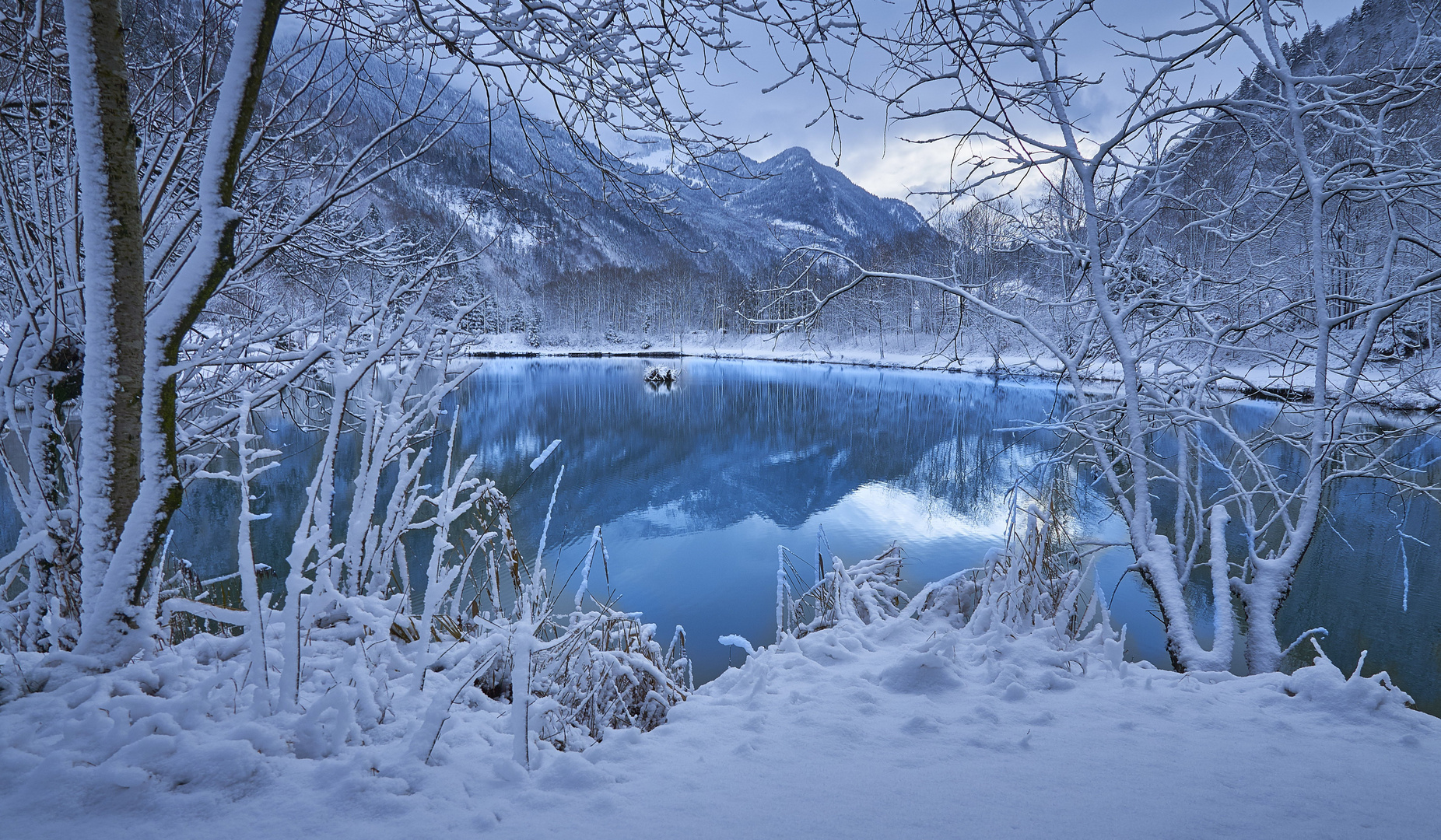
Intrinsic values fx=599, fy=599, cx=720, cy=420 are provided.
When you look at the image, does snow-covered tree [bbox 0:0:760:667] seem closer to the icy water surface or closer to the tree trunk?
the tree trunk

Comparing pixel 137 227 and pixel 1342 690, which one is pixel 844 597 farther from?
pixel 137 227

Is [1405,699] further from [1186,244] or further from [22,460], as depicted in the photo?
[1186,244]

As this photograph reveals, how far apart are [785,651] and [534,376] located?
3398cm

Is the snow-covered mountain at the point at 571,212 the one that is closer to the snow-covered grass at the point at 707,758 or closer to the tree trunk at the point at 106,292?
the tree trunk at the point at 106,292

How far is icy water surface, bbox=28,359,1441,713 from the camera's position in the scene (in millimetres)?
6652

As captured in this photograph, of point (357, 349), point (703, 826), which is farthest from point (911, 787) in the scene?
point (357, 349)

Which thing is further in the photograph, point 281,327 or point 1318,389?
point 1318,389

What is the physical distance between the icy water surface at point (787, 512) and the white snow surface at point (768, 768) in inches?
74.1

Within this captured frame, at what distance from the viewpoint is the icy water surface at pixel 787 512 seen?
6652 mm

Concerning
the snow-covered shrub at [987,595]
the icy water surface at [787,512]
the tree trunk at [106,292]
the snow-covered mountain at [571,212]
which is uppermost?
the snow-covered mountain at [571,212]

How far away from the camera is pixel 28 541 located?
179 centimetres

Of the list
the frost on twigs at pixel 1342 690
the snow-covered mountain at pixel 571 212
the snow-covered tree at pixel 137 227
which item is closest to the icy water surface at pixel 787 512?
the frost on twigs at pixel 1342 690

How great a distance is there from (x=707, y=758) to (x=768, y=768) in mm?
196

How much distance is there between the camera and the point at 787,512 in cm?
1146
